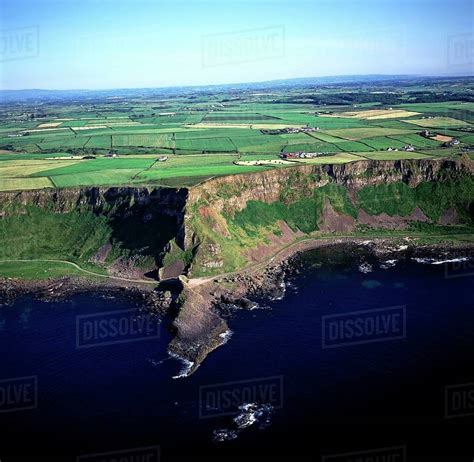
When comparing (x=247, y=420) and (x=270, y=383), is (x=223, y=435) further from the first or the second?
(x=270, y=383)

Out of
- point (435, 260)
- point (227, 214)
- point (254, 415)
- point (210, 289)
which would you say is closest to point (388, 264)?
point (435, 260)

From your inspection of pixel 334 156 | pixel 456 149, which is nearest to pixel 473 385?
pixel 334 156

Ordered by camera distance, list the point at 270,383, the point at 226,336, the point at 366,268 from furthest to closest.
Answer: the point at 366,268, the point at 226,336, the point at 270,383

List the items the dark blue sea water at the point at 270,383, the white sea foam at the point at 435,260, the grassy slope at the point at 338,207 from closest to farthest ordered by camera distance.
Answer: the dark blue sea water at the point at 270,383 → the white sea foam at the point at 435,260 → the grassy slope at the point at 338,207

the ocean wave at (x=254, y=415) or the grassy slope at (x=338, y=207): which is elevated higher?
the grassy slope at (x=338, y=207)

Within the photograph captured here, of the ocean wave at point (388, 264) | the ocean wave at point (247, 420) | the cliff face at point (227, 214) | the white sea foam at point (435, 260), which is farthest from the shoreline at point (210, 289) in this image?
the ocean wave at point (247, 420)

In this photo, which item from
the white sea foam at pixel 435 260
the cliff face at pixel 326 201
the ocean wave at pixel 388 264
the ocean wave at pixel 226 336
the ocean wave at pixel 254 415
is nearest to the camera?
the ocean wave at pixel 254 415

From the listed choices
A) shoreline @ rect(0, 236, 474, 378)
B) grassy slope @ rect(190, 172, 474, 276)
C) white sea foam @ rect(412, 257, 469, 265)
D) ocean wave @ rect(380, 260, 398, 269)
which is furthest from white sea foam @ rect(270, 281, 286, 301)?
white sea foam @ rect(412, 257, 469, 265)

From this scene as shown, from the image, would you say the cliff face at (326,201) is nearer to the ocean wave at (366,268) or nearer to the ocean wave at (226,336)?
the ocean wave at (366,268)
